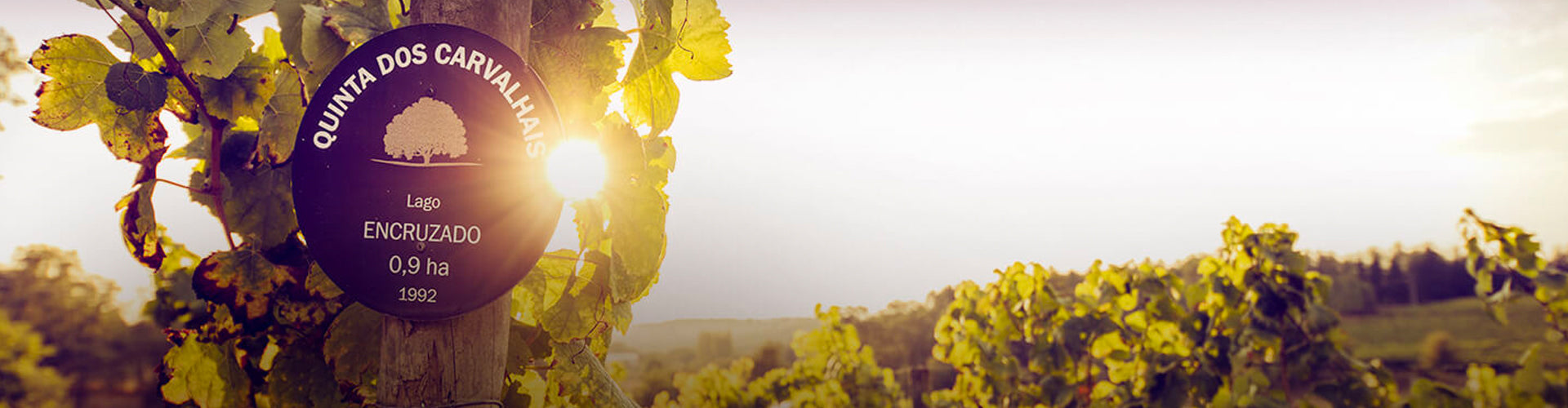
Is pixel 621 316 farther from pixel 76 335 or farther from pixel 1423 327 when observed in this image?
pixel 1423 327

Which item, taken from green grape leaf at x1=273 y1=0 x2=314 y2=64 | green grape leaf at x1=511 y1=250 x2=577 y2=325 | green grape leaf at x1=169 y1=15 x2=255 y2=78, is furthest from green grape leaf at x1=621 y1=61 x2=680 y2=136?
green grape leaf at x1=169 y1=15 x2=255 y2=78

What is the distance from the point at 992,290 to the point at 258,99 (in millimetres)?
4570

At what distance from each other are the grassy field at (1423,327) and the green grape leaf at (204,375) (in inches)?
929

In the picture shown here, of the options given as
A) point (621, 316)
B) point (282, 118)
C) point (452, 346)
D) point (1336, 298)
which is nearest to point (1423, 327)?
point (1336, 298)

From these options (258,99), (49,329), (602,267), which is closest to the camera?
(602,267)

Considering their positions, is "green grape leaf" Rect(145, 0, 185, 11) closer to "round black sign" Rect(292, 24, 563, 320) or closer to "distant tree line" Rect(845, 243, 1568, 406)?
"round black sign" Rect(292, 24, 563, 320)

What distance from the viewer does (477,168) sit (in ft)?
3.48

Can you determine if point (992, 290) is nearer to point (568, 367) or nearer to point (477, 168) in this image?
point (568, 367)

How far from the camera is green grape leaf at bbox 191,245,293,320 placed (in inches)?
53.7

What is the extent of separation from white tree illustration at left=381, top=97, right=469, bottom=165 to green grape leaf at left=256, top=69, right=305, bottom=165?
0.45m

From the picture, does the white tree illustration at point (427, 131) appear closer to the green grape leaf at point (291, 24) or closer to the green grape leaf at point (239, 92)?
the green grape leaf at point (291, 24)

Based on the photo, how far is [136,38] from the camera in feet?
4.40

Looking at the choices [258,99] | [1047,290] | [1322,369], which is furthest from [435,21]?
[1322,369]

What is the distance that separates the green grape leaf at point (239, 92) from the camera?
1.42 m
